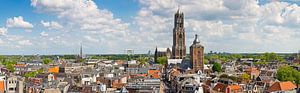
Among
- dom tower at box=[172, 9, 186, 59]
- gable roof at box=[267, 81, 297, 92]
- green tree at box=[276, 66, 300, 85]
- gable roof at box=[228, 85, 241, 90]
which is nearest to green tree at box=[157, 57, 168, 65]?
dom tower at box=[172, 9, 186, 59]

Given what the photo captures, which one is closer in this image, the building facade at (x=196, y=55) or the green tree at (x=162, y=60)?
the building facade at (x=196, y=55)

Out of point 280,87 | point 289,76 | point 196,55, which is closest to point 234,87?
point 280,87

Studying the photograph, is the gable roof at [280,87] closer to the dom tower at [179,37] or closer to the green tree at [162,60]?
the dom tower at [179,37]

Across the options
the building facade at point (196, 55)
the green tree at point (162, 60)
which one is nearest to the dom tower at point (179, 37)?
the green tree at point (162, 60)

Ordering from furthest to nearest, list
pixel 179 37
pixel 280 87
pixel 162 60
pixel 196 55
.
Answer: pixel 162 60
pixel 179 37
pixel 196 55
pixel 280 87

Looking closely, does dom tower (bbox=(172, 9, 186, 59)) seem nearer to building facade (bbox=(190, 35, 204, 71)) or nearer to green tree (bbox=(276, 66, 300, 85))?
building facade (bbox=(190, 35, 204, 71))

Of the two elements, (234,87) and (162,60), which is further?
(162,60)

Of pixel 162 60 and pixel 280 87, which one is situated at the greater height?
pixel 162 60

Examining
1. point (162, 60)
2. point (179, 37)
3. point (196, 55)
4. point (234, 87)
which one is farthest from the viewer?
point (162, 60)

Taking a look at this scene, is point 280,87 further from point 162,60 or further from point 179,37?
point 162,60
